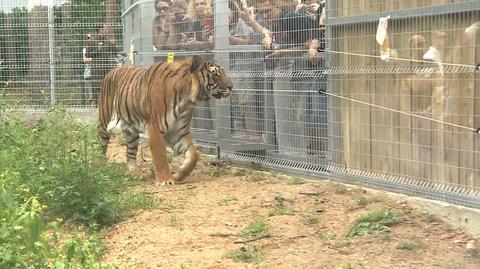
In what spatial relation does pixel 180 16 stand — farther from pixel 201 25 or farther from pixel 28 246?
pixel 28 246

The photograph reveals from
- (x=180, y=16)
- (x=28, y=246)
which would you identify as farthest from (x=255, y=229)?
(x=180, y=16)

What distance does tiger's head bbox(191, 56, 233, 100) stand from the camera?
869 cm

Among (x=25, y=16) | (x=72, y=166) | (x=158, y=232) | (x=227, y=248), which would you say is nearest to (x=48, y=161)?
(x=72, y=166)

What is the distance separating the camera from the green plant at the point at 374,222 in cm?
600

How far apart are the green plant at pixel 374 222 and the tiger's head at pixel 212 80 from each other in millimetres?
3025

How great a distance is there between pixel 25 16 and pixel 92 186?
31.1 feet

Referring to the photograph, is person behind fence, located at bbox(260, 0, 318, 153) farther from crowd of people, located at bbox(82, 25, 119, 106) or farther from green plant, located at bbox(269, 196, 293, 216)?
crowd of people, located at bbox(82, 25, 119, 106)

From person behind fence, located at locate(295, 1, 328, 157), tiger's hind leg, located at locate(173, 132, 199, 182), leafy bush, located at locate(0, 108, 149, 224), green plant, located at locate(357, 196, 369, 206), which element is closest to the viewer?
green plant, located at locate(357, 196, 369, 206)

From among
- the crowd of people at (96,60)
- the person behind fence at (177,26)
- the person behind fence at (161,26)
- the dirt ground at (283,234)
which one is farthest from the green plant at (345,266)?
the crowd of people at (96,60)

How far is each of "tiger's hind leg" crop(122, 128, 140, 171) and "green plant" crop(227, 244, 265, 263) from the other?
432 centimetres

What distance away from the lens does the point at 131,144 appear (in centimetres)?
994

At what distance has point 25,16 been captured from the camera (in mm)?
15422

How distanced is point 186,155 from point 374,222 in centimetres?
338

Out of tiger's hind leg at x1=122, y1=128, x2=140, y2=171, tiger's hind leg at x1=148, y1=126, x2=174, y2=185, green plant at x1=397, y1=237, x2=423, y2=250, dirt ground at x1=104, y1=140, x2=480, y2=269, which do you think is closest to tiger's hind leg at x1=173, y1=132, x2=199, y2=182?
tiger's hind leg at x1=148, y1=126, x2=174, y2=185
